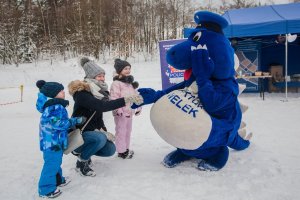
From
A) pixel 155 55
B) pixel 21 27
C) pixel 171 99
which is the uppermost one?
pixel 21 27

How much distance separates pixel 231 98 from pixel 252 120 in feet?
10.7

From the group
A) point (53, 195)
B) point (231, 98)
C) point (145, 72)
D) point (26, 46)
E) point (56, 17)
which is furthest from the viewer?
point (56, 17)

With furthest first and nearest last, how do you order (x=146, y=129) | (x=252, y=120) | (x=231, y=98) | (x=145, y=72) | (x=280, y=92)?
(x=145, y=72) < (x=280, y=92) < (x=252, y=120) < (x=146, y=129) < (x=231, y=98)

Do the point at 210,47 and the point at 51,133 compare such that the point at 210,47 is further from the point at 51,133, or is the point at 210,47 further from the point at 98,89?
the point at 51,133

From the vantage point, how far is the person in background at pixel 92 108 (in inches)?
137

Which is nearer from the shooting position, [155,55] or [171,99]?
[171,99]

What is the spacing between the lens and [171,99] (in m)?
3.54

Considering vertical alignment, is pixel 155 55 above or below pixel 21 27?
below

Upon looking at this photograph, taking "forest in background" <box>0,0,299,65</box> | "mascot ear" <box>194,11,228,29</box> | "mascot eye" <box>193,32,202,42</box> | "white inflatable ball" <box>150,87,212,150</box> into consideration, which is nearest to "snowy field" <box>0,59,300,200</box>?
→ "white inflatable ball" <box>150,87,212,150</box>

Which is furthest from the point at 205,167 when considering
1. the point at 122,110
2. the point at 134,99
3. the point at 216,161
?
the point at 122,110

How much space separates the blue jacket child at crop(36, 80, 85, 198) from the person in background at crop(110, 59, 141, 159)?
109 centimetres

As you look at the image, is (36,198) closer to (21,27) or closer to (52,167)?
(52,167)

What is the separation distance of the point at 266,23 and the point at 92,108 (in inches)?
250

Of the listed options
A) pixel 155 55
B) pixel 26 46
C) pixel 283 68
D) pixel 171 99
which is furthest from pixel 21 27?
pixel 171 99
